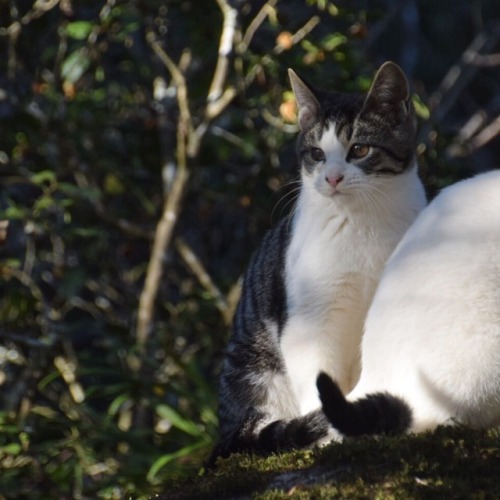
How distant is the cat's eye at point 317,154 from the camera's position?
159 inches

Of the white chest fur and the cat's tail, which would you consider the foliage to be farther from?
the cat's tail

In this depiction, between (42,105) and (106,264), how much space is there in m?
1.20

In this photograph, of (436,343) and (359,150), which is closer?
(436,343)

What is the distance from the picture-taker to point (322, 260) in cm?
377

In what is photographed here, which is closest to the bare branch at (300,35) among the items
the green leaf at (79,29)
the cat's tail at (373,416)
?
the green leaf at (79,29)

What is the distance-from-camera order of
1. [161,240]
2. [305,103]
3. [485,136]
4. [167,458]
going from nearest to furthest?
1. [305,103]
2. [167,458]
3. [161,240]
4. [485,136]

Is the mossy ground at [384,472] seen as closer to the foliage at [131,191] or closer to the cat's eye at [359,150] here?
the cat's eye at [359,150]

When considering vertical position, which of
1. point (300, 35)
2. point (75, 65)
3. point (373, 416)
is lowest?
point (373, 416)

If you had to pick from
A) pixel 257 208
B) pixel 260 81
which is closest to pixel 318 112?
pixel 260 81

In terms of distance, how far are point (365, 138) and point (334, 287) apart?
24.7 inches

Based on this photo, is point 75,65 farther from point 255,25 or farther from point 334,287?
point 334,287

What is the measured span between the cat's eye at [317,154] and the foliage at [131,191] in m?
1.03

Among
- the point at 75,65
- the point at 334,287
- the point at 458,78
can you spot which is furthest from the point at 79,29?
the point at 458,78

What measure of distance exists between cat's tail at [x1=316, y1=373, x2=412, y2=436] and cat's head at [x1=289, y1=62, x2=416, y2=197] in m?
1.06
